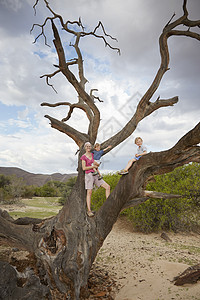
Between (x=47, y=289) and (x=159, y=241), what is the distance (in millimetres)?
5897

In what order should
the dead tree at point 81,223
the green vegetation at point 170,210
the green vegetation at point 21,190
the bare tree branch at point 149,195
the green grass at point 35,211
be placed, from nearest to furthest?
the dead tree at point 81,223 < the bare tree branch at point 149,195 < the green vegetation at point 170,210 < the green grass at point 35,211 < the green vegetation at point 21,190

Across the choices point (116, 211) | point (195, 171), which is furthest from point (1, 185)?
point (116, 211)

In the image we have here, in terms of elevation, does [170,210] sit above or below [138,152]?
below

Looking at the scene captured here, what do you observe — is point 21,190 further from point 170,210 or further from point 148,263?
point 148,263

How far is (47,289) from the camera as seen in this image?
13.0 feet

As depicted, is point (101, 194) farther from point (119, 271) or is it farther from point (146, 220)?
point (119, 271)

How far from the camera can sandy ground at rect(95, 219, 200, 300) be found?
4.38 m

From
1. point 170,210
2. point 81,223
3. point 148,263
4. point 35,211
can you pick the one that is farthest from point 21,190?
point 81,223

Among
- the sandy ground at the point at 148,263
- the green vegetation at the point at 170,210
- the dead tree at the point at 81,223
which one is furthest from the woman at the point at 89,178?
the green vegetation at the point at 170,210

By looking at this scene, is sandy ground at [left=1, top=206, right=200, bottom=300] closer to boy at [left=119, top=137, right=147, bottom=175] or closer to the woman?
the woman

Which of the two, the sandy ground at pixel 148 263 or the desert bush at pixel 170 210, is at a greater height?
the desert bush at pixel 170 210

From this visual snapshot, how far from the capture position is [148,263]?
A: 6.00 metres

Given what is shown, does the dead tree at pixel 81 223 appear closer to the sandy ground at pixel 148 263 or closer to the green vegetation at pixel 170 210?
the sandy ground at pixel 148 263

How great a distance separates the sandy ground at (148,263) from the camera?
14.4ft
